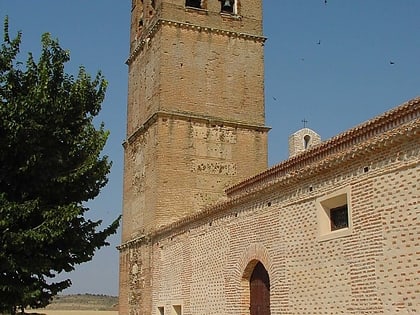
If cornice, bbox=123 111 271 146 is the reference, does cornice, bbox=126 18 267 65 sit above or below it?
above

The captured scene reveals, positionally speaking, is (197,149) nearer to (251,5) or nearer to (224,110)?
(224,110)

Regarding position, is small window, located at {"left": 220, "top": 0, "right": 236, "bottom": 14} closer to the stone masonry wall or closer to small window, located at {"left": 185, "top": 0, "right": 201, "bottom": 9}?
small window, located at {"left": 185, "top": 0, "right": 201, "bottom": 9}

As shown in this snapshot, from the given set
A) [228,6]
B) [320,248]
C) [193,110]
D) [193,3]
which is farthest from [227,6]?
[320,248]

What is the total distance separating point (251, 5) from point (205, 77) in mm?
3429

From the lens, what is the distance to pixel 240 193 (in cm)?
1764

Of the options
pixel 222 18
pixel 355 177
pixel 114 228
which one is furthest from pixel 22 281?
pixel 222 18

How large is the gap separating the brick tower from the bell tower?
0.03 metres

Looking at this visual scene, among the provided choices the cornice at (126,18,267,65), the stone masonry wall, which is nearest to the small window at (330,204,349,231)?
the stone masonry wall

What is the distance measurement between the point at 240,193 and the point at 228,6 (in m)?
7.54

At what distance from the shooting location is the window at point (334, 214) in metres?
10.2

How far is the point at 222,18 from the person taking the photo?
21172 mm

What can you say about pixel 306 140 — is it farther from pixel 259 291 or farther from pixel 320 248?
pixel 320 248

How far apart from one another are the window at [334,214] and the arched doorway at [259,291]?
8.05ft

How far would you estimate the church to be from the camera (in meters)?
9.23
